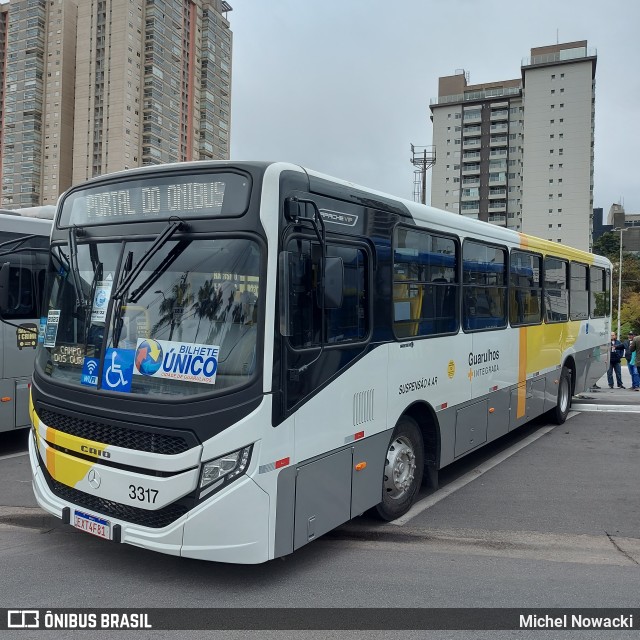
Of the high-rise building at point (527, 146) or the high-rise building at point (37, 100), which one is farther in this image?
the high-rise building at point (37, 100)

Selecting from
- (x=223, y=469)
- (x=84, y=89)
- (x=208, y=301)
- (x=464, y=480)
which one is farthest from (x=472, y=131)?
(x=223, y=469)

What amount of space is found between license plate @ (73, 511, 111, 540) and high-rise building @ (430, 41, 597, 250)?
84.0 metres

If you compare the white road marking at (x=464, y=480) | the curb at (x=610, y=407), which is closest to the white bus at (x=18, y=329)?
the white road marking at (x=464, y=480)

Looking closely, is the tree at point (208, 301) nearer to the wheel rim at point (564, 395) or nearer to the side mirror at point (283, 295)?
the side mirror at point (283, 295)

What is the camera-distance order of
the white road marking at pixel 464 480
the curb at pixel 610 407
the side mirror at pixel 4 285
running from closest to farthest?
the side mirror at pixel 4 285, the white road marking at pixel 464 480, the curb at pixel 610 407

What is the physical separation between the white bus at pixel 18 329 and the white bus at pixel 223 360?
308 centimetres

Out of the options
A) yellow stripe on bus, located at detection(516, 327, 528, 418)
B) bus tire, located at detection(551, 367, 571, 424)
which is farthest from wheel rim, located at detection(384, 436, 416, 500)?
bus tire, located at detection(551, 367, 571, 424)

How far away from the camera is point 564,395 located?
1130cm

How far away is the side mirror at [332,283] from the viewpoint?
440cm

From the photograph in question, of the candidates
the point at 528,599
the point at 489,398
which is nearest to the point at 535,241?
the point at 489,398

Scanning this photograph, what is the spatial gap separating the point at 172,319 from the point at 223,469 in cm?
107

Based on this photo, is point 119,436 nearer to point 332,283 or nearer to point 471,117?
point 332,283

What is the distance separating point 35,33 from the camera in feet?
296

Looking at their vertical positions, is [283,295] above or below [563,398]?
above
